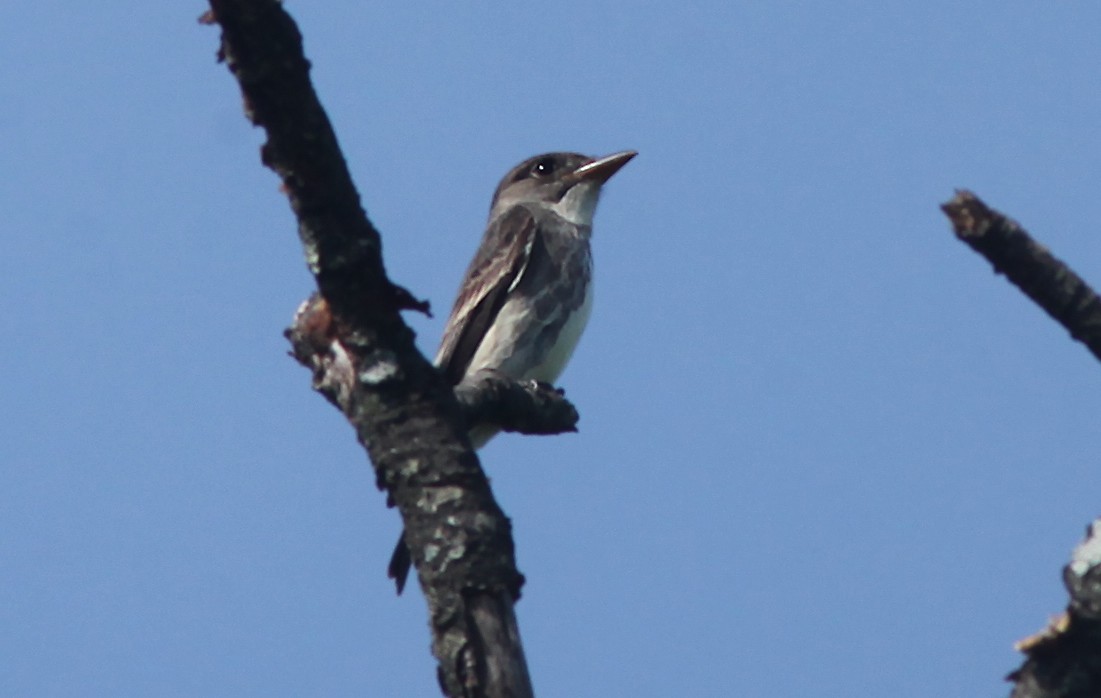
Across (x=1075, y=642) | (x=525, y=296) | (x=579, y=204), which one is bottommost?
(x=1075, y=642)

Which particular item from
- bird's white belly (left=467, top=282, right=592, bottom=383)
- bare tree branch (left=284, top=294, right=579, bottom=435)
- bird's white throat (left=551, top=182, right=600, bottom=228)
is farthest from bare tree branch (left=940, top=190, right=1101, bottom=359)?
bird's white throat (left=551, top=182, right=600, bottom=228)

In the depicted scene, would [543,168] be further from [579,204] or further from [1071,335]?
[1071,335]

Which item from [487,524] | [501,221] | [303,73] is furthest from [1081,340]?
[501,221]

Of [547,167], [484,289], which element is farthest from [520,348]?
[547,167]

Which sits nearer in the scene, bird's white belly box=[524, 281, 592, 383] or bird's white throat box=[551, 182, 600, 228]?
bird's white belly box=[524, 281, 592, 383]

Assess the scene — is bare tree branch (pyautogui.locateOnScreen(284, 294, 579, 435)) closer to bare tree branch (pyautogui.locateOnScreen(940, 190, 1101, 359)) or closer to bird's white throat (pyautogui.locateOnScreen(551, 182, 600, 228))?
bare tree branch (pyautogui.locateOnScreen(940, 190, 1101, 359))

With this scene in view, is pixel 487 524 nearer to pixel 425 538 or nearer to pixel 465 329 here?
pixel 425 538

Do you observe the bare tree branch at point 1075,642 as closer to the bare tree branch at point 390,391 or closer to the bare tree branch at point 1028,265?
the bare tree branch at point 1028,265
